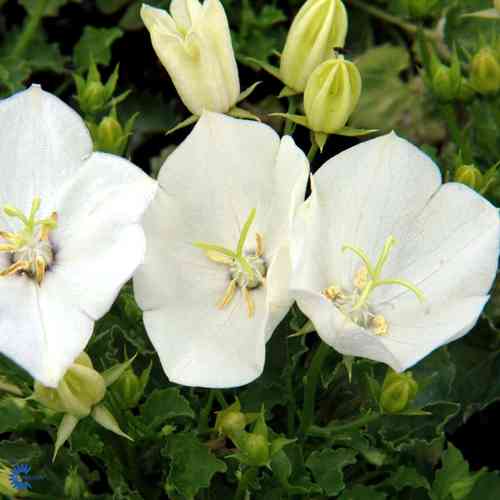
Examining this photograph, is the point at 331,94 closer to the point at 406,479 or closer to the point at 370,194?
the point at 370,194

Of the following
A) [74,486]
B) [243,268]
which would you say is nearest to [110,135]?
[243,268]

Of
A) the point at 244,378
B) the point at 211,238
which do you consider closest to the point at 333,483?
the point at 244,378

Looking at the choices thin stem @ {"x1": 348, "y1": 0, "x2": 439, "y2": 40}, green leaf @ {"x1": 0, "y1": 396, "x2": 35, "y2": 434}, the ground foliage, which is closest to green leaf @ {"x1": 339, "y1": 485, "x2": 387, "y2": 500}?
the ground foliage

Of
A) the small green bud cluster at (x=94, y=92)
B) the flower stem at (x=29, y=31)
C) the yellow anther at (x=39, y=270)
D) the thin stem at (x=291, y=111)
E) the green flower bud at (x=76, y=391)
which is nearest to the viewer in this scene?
the green flower bud at (x=76, y=391)

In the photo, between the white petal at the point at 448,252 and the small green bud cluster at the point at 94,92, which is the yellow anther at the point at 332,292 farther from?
the small green bud cluster at the point at 94,92

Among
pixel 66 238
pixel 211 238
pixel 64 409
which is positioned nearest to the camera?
pixel 64 409

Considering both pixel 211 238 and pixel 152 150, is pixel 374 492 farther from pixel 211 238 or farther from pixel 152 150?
pixel 152 150

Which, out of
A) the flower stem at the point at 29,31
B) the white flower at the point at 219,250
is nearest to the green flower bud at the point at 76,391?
the white flower at the point at 219,250
